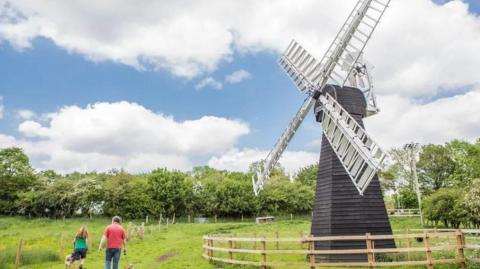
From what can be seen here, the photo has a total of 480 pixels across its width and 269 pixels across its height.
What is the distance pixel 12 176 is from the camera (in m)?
59.1

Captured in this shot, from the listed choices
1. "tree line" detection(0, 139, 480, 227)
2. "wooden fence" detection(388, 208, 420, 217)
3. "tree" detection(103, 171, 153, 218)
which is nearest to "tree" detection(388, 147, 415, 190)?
"tree line" detection(0, 139, 480, 227)

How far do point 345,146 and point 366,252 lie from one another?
15.4 feet

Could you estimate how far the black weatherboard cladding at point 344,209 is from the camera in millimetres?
16844

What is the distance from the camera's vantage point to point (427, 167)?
62719mm

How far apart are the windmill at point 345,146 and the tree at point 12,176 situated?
50.1 metres

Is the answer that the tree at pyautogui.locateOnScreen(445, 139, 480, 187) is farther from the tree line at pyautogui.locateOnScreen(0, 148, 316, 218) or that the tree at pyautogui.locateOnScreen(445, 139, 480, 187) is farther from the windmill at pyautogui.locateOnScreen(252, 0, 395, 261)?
the windmill at pyautogui.locateOnScreen(252, 0, 395, 261)

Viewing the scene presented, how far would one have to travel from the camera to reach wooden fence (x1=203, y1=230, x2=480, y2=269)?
520 inches

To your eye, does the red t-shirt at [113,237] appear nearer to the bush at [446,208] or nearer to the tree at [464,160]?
the bush at [446,208]

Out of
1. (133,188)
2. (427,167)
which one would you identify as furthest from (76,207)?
(427,167)

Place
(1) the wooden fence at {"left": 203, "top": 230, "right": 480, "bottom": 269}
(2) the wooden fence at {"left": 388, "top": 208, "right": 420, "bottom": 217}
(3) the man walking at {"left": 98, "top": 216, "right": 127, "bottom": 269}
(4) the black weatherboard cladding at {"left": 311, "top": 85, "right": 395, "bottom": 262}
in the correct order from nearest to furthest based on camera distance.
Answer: (3) the man walking at {"left": 98, "top": 216, "right": 127, "bottom": 269} → (1) the wooden fence at {"left": 203, "top": 230, "right": 480, "bottom": 269} → (4) the black weatherboard cladding at {"left": 311, "top": 85, "right": 395, "bottom": 262} → (2) the wooden fence at {"left": 388, "top": 208, "right": 420, "bottom": 217}

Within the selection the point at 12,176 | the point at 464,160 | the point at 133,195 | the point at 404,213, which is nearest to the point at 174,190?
the point at 133,195

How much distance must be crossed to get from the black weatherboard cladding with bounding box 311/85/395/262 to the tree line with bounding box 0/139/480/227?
35885 millimetres

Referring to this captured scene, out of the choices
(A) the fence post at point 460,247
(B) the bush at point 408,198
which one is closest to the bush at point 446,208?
(B) the bush at point 408,198

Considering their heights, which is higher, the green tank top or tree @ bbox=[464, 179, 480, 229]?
tree @ bbox=[464, 179, 480, 229]
